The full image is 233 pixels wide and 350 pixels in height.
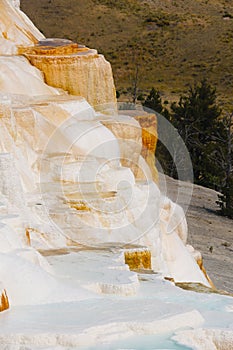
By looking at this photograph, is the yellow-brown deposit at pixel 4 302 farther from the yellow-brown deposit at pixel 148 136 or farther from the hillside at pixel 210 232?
the hillside at pixel 210 232

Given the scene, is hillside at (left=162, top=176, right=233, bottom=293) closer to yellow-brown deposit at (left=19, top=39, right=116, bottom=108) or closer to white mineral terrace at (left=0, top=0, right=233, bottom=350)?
white mineral terrace at (left=0, top=0, right=233, bottom=350)

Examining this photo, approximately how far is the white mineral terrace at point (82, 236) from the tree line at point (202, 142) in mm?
11815

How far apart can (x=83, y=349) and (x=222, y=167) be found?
73.3ft

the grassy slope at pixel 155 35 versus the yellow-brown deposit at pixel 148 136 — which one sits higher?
the yellow-brown deposit at pixel 148 136

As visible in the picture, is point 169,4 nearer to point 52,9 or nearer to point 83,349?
point 52,9

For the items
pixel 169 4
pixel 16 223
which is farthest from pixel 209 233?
pixel 169 4

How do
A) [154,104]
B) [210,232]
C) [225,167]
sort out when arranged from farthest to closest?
1. [154,104]
2. [225,167]
3. [210,232]

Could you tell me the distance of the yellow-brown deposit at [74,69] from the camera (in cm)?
1545

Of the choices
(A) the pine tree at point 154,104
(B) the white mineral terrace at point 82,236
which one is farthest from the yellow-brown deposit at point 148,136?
(A) the pine tree at point 154,104

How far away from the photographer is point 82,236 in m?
11.9

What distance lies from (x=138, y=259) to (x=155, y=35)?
45830mm

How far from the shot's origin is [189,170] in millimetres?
30516

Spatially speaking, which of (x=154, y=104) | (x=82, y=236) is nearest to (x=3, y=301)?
(x=82, y=236)

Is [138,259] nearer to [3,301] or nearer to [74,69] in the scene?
[3,301]
